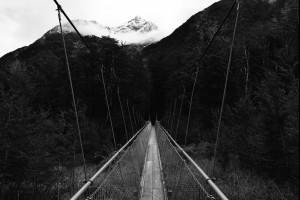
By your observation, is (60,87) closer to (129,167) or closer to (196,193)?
(129,167)

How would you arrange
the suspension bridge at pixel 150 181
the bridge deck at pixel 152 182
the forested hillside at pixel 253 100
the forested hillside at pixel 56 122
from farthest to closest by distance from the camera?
the forested hillside at pixel 56 122
the bridge deck at pixel 152 182
the forested hillside at pixel 253 100
the suspension bridge at pixel 150 181

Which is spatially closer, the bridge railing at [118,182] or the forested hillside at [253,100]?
the bridge railing at [118,182]

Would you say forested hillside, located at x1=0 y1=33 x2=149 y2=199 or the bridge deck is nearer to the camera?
the bridge deck

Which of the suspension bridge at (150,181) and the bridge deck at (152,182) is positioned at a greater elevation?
the suspension bridge at (150,181)

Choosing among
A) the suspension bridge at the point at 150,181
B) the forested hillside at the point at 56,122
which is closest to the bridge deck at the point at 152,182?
the suspension bridge at the point at 150,181

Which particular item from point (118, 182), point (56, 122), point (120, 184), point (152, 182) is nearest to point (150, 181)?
point (152, 182)

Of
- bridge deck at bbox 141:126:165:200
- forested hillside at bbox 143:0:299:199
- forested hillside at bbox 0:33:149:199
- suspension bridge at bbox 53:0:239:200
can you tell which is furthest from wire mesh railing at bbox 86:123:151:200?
forested hillside at bbox 0:33:149:199

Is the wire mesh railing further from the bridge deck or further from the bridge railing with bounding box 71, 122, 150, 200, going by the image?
the bridge deck

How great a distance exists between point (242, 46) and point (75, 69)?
1451 centimetres

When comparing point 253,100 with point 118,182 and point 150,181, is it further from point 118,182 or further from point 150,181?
point 118,182

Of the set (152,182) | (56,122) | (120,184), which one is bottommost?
(152,182)

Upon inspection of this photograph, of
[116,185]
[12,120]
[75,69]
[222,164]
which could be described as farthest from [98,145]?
[116,185]

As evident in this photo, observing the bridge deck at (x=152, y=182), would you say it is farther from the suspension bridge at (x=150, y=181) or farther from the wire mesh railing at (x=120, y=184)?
the wire mesh railing at (x=120, y=184)

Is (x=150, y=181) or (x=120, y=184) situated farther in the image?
(x=150, y=181)
